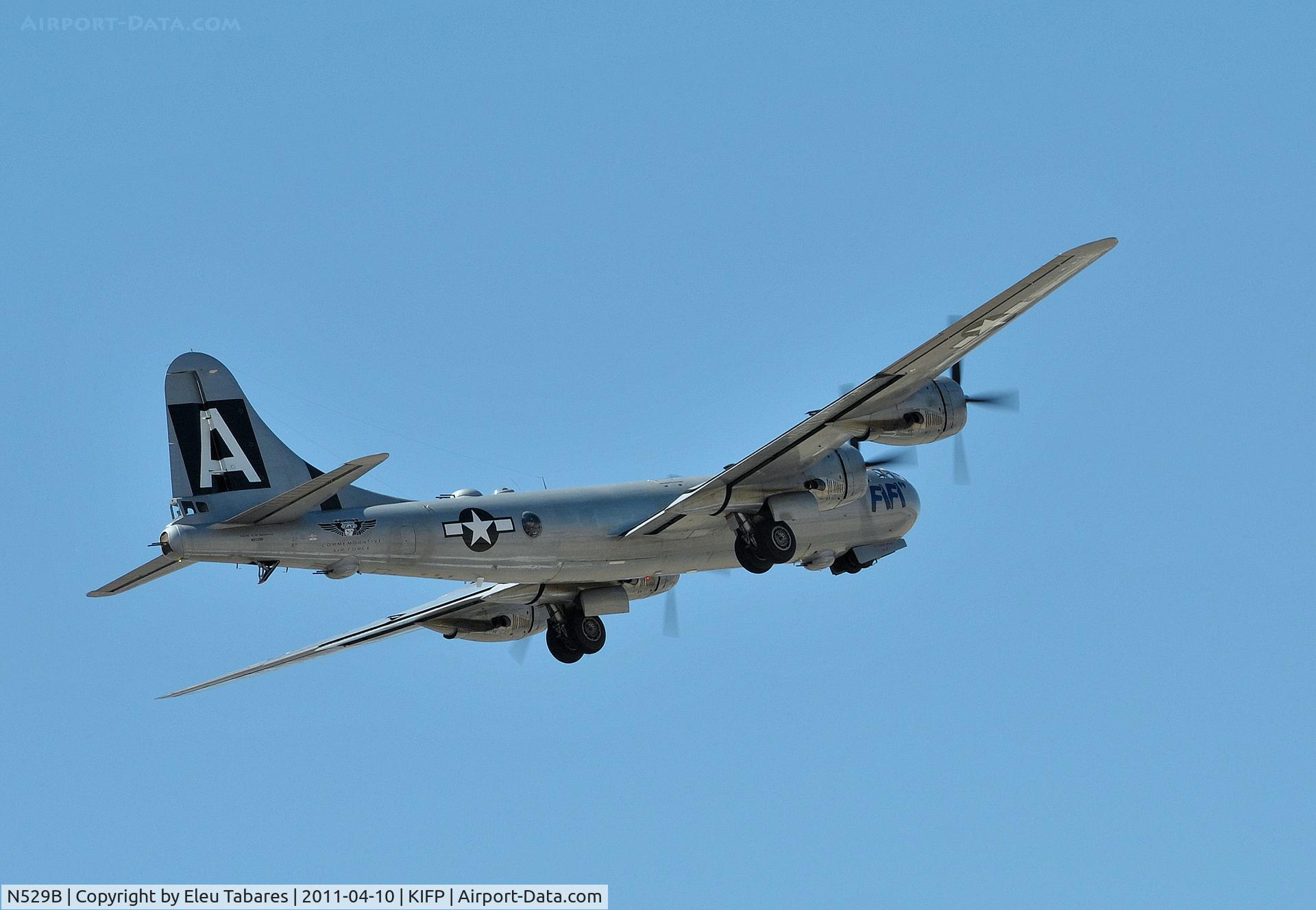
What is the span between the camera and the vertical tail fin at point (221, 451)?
32.4 meters

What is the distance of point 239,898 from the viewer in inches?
1267

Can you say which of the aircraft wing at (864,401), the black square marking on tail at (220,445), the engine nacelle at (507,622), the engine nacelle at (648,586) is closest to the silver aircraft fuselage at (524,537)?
the aircraft wing at (864,401)

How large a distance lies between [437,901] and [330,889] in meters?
2.31

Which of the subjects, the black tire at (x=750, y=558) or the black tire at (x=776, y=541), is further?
the black tire at (x=750, y=558)

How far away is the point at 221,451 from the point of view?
33.0m

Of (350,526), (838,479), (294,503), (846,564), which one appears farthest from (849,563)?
(294,503)

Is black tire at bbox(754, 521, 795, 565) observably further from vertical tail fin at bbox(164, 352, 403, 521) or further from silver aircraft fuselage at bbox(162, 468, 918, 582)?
vertical tail fin at bbox(164, 352, 403, 521)

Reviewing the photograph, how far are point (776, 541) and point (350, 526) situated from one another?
8455 millimetres

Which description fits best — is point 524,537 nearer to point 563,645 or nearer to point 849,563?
point 563,645

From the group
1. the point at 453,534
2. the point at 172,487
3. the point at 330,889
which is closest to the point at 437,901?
the point at 330,889

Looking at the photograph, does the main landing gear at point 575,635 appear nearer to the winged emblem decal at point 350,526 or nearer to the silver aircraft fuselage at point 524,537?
the silver aircraft fuselage at point 524,537

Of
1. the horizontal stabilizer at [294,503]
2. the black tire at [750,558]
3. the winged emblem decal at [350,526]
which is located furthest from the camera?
the black tire at [750,558]

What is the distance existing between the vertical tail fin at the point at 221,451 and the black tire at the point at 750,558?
6.84 m

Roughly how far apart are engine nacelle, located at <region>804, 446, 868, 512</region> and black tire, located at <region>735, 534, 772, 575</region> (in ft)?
5.04
